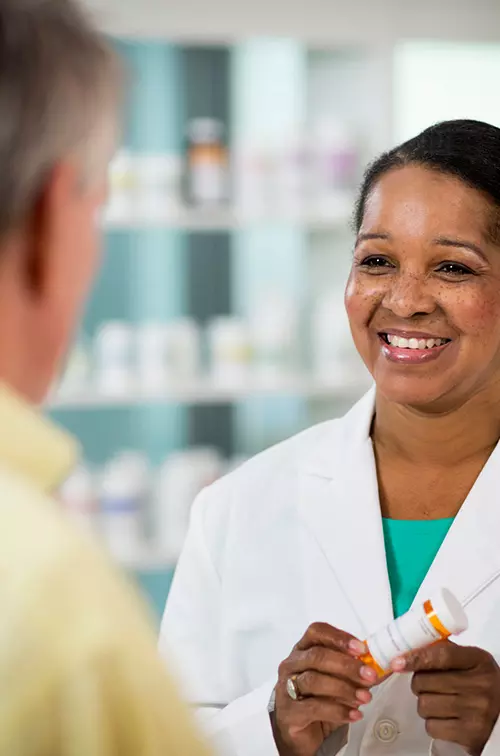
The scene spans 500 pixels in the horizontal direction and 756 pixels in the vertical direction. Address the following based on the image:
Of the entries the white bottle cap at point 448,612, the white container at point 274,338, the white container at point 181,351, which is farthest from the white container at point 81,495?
the white bottle cap at point 448,612

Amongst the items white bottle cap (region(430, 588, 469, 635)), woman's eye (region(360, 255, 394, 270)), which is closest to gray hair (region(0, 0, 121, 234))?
white bottle cap (region(430, 588, 469, 635))

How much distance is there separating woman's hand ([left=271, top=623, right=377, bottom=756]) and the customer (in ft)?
2.14

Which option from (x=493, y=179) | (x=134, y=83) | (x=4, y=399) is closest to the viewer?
(x=4, y=399)

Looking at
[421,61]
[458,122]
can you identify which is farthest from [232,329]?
[458,122]

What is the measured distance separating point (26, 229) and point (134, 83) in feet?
0.51

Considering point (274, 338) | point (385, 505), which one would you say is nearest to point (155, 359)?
point (274, 338)

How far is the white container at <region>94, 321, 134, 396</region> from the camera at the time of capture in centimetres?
372

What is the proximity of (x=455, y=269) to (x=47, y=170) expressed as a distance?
918mm

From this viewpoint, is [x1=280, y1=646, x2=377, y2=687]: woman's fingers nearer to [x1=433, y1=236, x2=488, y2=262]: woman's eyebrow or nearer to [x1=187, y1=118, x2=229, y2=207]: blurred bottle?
[x1=433, y1=236, x2=488, y2=262]: woman's eyebrow

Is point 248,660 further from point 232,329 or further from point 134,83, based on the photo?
point 232,329

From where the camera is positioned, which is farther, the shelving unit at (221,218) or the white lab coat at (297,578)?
the shelving unit at (221,218)

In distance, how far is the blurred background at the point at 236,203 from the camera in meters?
3.73

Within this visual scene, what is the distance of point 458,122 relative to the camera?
1.55 metres

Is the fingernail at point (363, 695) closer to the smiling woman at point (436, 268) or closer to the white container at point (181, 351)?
the smiling woman at point (436, 268)
